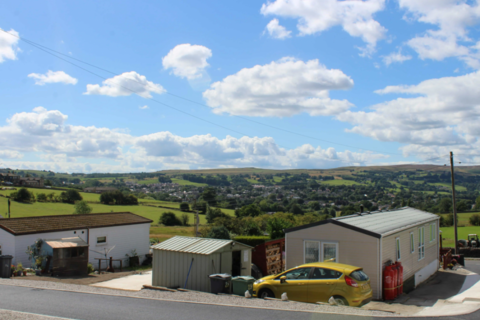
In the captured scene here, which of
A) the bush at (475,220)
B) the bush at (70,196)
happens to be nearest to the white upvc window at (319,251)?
the bush at (475,220)

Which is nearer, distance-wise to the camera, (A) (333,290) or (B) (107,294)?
(A) (333,290)

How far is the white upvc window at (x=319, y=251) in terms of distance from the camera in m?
15.8

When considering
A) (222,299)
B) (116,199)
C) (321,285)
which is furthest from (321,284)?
(116,199)

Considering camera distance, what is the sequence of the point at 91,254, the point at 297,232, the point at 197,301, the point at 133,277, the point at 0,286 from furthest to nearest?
the point at 91,254 → the point at 133,277 → the point at 297,232 → the point at 0,286 → the point at 197,301

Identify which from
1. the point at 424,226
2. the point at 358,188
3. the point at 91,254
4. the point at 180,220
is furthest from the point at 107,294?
the point at 358,188

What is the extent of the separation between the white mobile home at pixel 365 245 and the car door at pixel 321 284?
3522mm

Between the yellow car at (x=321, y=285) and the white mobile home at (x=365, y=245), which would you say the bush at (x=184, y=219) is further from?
the yellow car at (x=321, y=285)

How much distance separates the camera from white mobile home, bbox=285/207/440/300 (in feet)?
48.8

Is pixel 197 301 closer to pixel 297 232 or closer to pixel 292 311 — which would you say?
pixel 292 311

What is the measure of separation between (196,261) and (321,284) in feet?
17.0

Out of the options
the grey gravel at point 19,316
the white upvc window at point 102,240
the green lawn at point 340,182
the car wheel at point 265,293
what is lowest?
the white upvc window at point 102,240

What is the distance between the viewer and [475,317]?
9.83 meters

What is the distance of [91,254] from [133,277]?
686 cm

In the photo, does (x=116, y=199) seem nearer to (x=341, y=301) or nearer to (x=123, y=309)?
(x=123, y=309)
